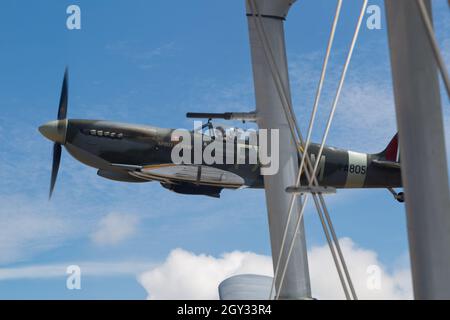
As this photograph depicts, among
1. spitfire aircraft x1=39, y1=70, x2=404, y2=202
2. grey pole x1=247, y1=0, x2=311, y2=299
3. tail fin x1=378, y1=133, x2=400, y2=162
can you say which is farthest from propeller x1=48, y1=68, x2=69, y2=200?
grey pole x1=247, y1=0, x2=311, y2=299

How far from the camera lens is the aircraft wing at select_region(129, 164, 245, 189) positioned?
17.0 meters

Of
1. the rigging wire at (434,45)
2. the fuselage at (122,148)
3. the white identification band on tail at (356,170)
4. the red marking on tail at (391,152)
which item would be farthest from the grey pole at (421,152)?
the red marking on tail at (391,152)

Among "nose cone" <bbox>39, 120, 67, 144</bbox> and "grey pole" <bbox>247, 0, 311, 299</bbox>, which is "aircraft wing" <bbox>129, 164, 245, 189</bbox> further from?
"grey pole" <bbox>247, 0, 311, 299</bbox>

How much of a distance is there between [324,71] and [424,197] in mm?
1334

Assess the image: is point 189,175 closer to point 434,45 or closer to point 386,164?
point 386,164

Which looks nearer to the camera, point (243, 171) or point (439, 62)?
point (439, 62)

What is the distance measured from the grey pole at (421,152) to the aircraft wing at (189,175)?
14.0 metres

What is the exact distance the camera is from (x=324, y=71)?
409 centimetres

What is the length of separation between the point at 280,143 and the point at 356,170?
13492 mm

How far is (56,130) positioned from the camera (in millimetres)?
17438

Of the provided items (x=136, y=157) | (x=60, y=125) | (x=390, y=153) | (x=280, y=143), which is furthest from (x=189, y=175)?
(x=280, y=143)

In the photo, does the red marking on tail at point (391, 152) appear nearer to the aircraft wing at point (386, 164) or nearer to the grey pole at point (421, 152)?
the aircraft wing at point (386, 164)
